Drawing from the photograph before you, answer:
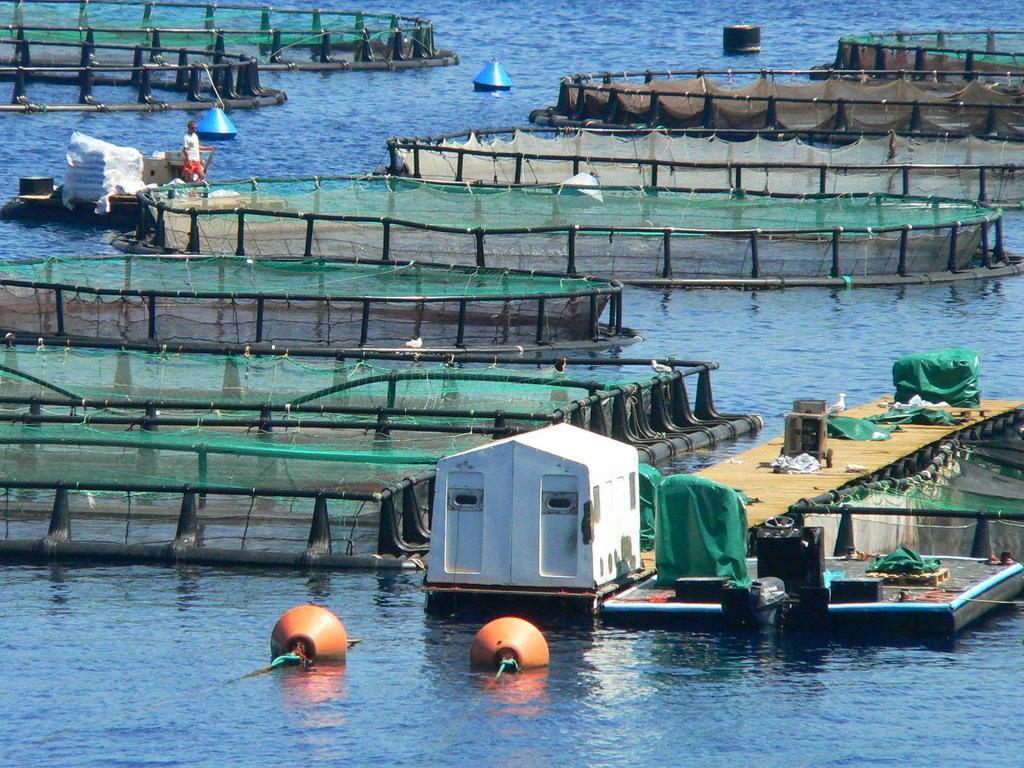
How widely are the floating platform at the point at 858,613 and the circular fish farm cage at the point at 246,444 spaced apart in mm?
4565

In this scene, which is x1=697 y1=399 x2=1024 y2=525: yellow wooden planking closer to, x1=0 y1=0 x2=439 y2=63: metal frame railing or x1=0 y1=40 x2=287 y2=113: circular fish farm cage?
x1=0 y1=40 x2=287 y2=113: circular fish farm cage

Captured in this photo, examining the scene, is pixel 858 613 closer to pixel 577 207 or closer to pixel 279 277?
pixel 279 277

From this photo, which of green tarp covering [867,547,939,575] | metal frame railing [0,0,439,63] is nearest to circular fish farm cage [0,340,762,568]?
green tarp covering [867,547,939,575]

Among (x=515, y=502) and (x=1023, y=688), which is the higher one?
(x=515, y=502)

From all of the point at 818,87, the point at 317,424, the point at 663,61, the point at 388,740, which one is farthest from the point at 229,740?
the point at 663,61

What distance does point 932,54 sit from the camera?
113125 mm

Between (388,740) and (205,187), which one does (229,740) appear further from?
(205,187)

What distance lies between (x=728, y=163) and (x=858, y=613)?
4311 cm

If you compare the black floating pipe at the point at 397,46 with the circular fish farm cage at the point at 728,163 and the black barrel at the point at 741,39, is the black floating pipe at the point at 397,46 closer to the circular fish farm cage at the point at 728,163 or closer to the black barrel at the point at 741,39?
the black barrel at the point at 741,39

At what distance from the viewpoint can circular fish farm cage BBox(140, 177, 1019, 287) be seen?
64.9 meters

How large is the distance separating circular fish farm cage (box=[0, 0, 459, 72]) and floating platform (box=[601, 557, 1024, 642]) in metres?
85.3

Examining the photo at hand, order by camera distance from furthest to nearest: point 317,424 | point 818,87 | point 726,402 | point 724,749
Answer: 1. point 818,87
2. point 726,402
3. point 317,424
4. point 724,749

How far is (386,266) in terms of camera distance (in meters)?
57.7

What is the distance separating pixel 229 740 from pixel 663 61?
370 feet
